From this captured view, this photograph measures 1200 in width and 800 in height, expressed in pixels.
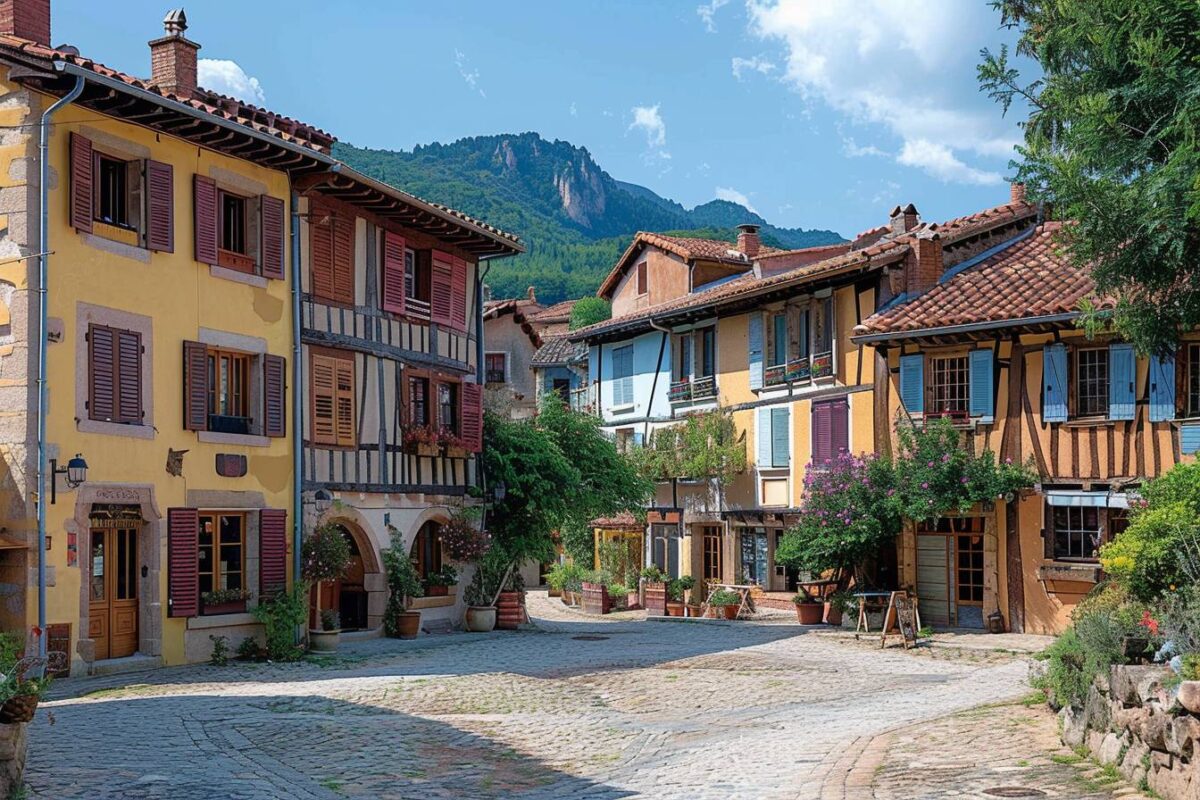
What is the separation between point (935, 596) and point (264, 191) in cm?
1440

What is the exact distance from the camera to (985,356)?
2448cm

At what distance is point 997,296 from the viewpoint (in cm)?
2464

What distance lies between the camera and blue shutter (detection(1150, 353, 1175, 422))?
22.2m

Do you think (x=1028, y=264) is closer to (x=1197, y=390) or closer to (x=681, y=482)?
(x=1197, y=390)

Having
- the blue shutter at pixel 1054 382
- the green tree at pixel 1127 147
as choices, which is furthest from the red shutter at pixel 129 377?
the blue shutter at pixel 1054 382

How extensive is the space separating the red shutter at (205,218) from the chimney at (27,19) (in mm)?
2709

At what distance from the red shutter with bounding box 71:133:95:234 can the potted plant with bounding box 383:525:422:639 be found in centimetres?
798

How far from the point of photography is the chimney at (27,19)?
1752cm

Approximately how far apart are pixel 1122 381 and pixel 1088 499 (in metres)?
2.08

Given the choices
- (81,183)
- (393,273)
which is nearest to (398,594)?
(393,273)

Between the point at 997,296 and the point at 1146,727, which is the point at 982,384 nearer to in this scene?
the point at 997,296

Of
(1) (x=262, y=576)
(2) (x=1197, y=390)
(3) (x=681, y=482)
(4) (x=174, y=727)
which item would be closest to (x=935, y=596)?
(2) (x=1197, y=390)

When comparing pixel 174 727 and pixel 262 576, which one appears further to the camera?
pixel 262 576

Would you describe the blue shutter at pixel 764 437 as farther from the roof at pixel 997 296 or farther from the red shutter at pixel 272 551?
the red shutter at pixel 272 551
